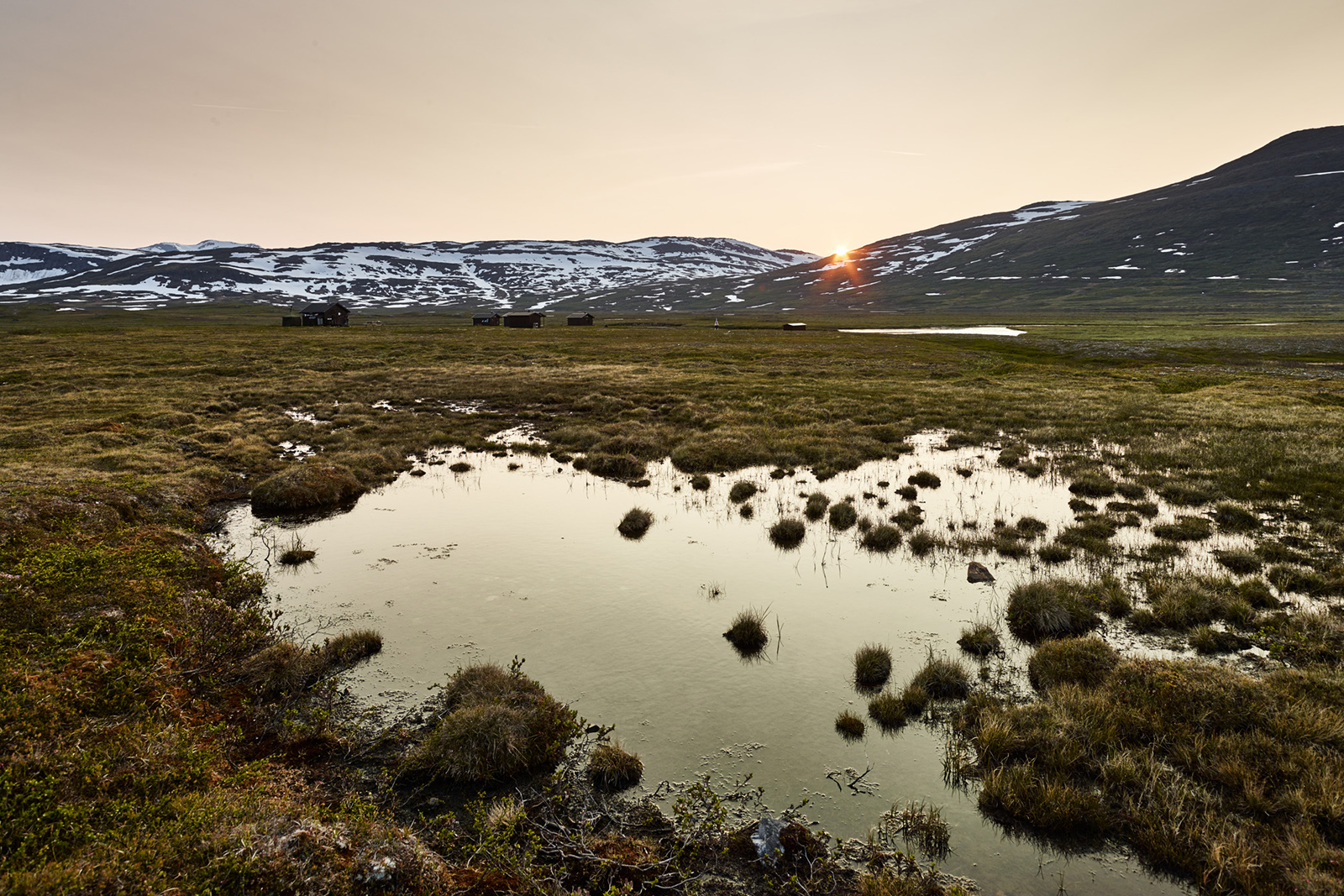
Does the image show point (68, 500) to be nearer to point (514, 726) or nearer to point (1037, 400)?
point (514, 726)

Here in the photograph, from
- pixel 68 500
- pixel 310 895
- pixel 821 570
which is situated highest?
pixel 68 500

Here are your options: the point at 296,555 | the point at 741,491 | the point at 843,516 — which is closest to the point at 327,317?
the point at 296,555

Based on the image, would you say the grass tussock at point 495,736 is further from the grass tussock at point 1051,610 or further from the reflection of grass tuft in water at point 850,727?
the grass tussock at point 1051,610

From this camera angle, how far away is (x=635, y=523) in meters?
19.2

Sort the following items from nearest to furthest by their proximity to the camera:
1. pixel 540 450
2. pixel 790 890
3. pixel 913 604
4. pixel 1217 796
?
1. pixel 790 890
2. pixel 1217 796
3. pixel 913 604
4. pixel 540 450

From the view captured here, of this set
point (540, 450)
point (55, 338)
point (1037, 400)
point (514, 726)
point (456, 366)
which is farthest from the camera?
point (55, 338)

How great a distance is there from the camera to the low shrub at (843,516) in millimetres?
19281

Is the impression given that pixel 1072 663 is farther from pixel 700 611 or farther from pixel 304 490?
pixel 304 490

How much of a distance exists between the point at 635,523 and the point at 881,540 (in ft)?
24.8

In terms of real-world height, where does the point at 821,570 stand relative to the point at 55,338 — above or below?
below

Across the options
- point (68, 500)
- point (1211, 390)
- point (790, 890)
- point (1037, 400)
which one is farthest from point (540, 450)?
point (1211, 390)

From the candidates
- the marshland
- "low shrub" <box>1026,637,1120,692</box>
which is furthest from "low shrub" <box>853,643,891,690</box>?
"low shrub" <box>1026,637,1120,692</box>

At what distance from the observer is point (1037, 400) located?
41656mm

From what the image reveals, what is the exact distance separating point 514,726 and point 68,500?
15994 mm
